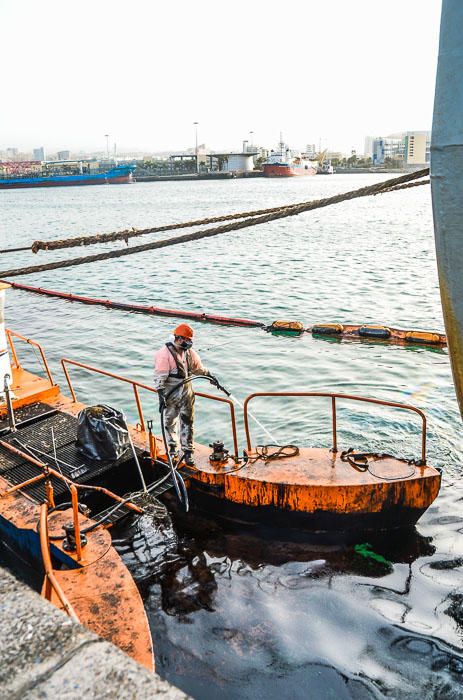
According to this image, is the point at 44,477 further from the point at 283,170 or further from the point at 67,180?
the point at 283,170

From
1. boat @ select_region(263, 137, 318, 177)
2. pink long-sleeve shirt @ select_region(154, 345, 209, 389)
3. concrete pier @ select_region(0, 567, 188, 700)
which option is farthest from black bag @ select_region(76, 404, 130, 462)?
boat @ select_region(263, 137, 318, 177)

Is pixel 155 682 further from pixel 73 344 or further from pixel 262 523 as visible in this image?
pixel 73 344

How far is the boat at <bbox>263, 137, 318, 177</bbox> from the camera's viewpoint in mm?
169000

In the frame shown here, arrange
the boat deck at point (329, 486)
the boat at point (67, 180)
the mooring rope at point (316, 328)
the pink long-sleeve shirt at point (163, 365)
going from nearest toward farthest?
the boat deck at point (329, 486)
the pink long-sleeve shirt at point (163, 365)
the mooring rope at point (316, 328)
the boat at point (67, 180)

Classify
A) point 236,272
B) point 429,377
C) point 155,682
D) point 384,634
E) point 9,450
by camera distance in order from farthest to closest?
point 236,272
point 429,377
point 9,450
point 384,634
point 155,682

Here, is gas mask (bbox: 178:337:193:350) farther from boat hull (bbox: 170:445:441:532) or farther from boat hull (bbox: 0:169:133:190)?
boat hull (bbox: 0:169:133:190)

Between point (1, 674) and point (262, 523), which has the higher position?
point (1, 674)

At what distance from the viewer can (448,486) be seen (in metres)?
9.32

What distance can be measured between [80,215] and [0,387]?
70935 mm

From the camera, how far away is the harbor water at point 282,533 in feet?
18.7

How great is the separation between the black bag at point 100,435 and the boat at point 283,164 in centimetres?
16950

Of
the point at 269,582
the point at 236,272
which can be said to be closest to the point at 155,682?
the point at 269,582

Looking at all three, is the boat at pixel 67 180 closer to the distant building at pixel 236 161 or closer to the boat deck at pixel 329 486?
the distant building at pixel 236 161

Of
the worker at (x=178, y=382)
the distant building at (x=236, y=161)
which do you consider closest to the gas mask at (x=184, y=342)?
the worker at (x=178, y=382)
